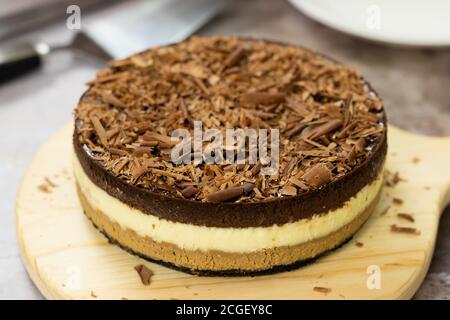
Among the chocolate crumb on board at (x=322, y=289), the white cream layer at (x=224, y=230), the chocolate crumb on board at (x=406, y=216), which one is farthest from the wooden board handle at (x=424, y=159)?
the chocolate crumb on board at (x=322, y=289)

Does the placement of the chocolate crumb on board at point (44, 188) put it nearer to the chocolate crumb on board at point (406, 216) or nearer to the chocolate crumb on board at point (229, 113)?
the chocolate crumb on board at point (229, 113)

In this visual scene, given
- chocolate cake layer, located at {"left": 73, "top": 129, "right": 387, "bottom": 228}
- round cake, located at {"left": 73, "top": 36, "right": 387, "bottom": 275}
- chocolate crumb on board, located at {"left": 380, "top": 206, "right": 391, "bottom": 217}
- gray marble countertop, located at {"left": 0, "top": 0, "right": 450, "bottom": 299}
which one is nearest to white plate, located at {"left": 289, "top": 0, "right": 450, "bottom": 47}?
gray marble countertop, located at {"left": 0, "top": 0, "right": 450, "bottom": 299}

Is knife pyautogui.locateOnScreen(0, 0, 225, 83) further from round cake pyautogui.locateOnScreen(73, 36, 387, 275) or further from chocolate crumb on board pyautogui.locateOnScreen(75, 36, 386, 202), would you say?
round cake pyautogui.locateOnScreen(73, 36, 387, 275)

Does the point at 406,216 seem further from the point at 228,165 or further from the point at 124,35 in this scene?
the point at 124,35

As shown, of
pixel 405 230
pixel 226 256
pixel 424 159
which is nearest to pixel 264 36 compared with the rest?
pixel 424 159

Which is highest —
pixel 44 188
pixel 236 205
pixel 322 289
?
pixel 236 205
